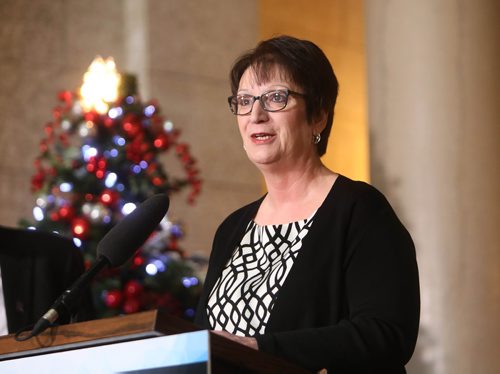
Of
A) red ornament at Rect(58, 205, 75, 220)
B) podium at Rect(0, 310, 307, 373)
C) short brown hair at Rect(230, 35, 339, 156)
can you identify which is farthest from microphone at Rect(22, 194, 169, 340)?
red ornament at Rect(58, 205, 75, 220)

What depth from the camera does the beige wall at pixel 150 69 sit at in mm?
7891

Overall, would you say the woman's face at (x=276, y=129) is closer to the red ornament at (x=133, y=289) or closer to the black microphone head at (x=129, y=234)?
the black microphone head at (x=129, y=234)

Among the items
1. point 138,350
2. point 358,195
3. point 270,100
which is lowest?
point 138,350

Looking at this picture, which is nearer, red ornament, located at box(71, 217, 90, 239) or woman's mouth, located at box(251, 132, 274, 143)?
woman's mouth, located at box(251, 132, 274, 143)

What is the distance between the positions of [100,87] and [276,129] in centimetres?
406

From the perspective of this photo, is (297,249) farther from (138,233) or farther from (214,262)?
(138,233)

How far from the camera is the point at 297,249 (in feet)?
8.55

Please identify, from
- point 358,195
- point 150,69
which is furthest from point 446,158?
point 150,69

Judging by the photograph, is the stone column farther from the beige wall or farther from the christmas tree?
the beige wall

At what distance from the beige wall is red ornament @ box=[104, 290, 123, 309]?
→ 5.57 ft

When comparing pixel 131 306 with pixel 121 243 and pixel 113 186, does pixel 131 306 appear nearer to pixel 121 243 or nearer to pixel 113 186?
pixel 113 186

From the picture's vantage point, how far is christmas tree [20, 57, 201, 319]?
6320mm

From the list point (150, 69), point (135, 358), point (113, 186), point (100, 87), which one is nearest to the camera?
point (135, 358)

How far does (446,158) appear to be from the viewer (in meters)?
5.08
